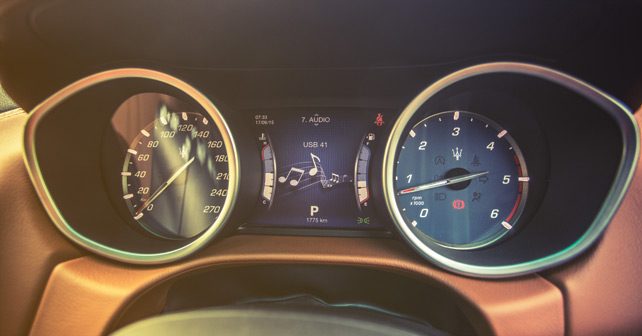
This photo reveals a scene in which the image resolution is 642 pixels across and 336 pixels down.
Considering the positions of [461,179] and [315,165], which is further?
[315,165]

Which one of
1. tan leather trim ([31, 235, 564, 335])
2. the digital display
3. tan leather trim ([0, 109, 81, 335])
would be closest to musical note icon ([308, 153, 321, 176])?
the digital display

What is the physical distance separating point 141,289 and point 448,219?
1147 mm

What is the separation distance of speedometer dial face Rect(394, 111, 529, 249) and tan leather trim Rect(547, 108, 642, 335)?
0.40 meters

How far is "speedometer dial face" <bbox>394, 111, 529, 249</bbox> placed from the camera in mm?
1954

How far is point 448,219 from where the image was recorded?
6.42 ft

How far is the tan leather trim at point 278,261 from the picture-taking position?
1524 mm

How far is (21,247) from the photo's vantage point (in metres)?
1.70

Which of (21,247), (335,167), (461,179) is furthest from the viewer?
(335,167)

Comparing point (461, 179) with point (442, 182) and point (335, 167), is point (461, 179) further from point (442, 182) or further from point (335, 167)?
point (335, 167)

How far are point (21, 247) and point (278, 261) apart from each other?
A: 864 mm

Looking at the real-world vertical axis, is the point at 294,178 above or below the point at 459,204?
above

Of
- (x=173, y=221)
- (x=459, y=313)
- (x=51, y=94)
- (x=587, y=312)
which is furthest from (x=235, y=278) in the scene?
(x=587, y=312)

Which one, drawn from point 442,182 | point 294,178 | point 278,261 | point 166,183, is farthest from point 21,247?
point 442,182

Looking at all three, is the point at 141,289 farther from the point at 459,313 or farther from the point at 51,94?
the point at 459,313
